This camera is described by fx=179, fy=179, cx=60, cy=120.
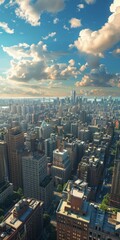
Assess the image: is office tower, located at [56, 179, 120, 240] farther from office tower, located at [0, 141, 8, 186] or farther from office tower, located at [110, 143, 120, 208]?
office tower, located at [0, 141, 8, 186]

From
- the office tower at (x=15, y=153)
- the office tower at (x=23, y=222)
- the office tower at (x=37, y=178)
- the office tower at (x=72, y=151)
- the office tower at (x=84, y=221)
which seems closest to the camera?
the office tower at (x=84, y=221)

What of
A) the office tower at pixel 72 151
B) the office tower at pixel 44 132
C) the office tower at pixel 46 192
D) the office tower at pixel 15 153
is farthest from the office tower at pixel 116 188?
the office tower at pixel 44 132

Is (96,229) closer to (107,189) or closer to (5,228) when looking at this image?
(5,228)

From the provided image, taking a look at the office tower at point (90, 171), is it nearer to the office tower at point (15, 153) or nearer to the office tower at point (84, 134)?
the office tower at point (15, 153)

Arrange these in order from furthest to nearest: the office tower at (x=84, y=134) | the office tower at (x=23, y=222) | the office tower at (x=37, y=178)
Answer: the office tower at (x=84, y=134)
the office tower at (x=37, y=178)
the office tower at (x=23, y=222)

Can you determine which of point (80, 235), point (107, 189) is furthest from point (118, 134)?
point (80, 235)

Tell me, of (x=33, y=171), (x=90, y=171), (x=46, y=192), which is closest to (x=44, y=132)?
(x=90, y=171)

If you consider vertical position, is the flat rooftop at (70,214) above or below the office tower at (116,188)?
above
